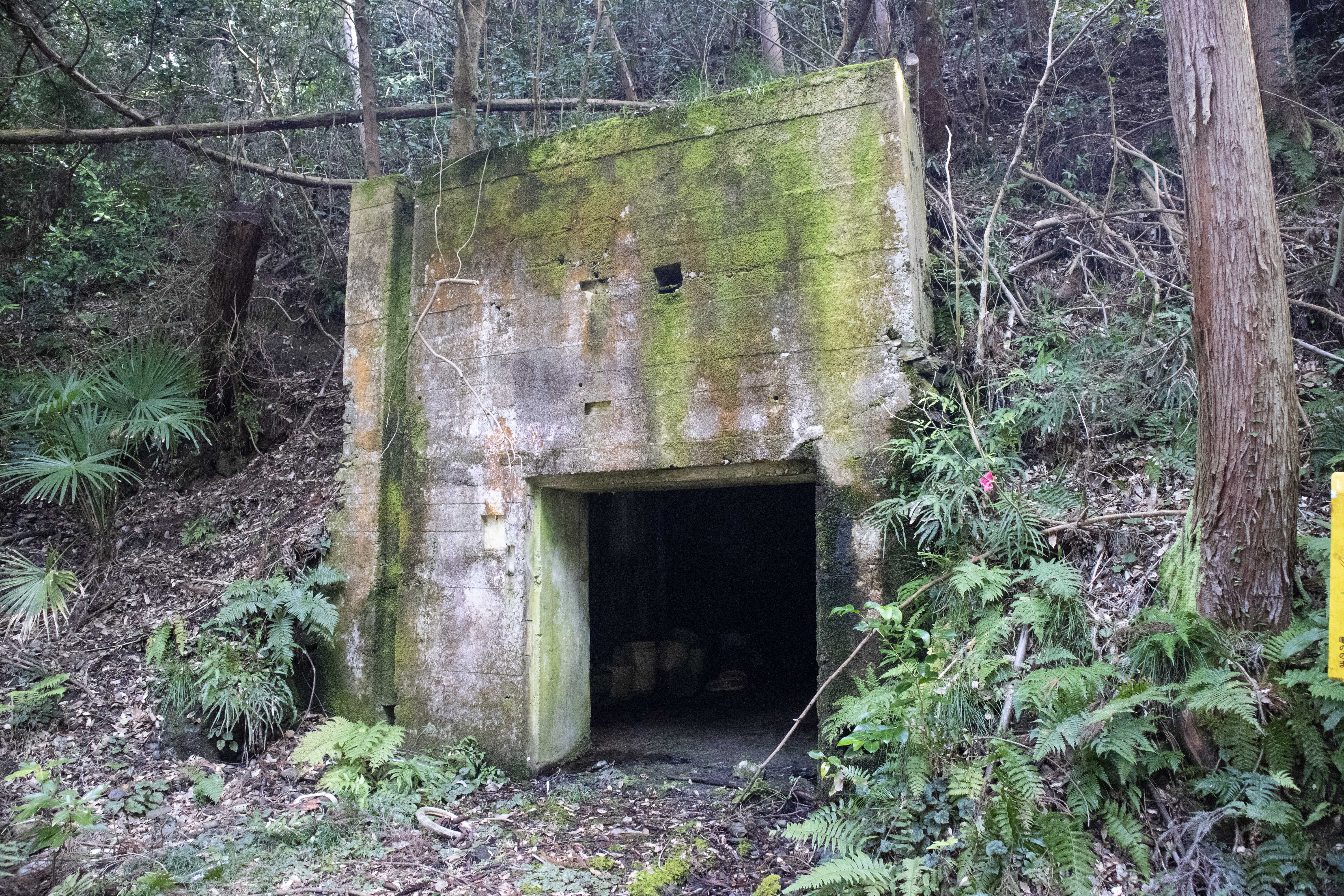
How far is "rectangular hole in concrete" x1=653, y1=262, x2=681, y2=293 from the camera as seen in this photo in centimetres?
516

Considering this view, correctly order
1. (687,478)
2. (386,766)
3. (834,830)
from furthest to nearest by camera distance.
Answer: (687,478) → (386,766) → (834,830)

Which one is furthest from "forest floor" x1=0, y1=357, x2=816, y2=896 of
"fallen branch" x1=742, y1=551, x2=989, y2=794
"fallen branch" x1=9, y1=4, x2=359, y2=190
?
"fallen branch" x1=9, y1=4, x2=359, y2=190

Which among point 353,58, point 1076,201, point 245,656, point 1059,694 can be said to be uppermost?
point 353,58

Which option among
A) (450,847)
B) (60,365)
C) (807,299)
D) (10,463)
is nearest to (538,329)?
(807,299)

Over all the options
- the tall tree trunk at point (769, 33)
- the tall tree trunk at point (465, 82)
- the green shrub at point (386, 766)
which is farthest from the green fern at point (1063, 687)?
the tall tree trunk at point (769, 33)

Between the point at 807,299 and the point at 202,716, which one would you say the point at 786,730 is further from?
the point at 202,716

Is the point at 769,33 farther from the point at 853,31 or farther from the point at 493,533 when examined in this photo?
the point at 493,533

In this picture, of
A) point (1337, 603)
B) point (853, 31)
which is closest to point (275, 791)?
point (1337, 603)

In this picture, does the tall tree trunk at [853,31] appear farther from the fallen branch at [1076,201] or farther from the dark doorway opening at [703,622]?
the dark doorway opening at [703,622]

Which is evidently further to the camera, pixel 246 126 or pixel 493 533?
pixel 246 126

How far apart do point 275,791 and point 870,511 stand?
3.75 metres

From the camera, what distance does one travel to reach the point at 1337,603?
2.57 metres

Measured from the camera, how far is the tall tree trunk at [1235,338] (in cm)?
334

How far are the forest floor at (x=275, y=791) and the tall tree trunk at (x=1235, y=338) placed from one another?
2276 mm
